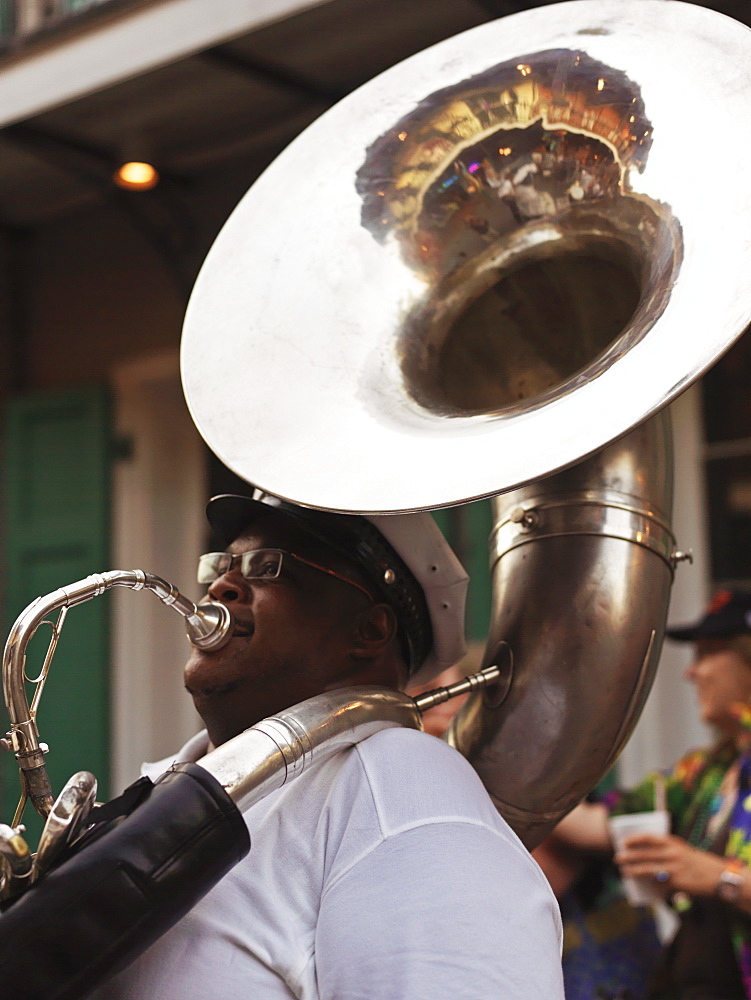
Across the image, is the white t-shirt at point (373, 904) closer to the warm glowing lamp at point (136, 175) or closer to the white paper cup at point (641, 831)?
the white paper cup at point (641, 831)

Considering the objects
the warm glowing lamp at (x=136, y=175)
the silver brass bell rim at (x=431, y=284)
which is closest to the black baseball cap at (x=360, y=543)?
the silver brass bell rim at (x=431, y=284)

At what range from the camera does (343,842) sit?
1.18 m

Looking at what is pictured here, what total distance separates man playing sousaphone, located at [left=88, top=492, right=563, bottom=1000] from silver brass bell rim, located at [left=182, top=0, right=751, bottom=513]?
14cm

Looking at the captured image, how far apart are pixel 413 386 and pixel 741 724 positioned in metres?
1.62

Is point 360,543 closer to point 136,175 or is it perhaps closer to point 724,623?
point 724,623

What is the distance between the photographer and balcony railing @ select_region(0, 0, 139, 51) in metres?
3.76

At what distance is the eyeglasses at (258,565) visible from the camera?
1457 mm

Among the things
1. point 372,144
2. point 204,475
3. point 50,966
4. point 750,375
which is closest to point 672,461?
point 372,144

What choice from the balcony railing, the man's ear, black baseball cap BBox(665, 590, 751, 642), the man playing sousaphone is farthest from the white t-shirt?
the balcony railing

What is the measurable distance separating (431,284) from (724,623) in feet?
5.20

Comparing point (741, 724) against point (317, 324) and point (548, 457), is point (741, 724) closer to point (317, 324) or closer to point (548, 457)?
point (317, 324)

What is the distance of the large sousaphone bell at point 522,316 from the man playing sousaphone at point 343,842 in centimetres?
15

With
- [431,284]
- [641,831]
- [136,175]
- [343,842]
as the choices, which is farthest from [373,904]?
[136,175]

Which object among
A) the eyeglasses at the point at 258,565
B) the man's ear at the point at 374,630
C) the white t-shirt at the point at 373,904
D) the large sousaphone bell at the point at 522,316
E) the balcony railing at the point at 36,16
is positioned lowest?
the white t-shirt at the point at 373,904
